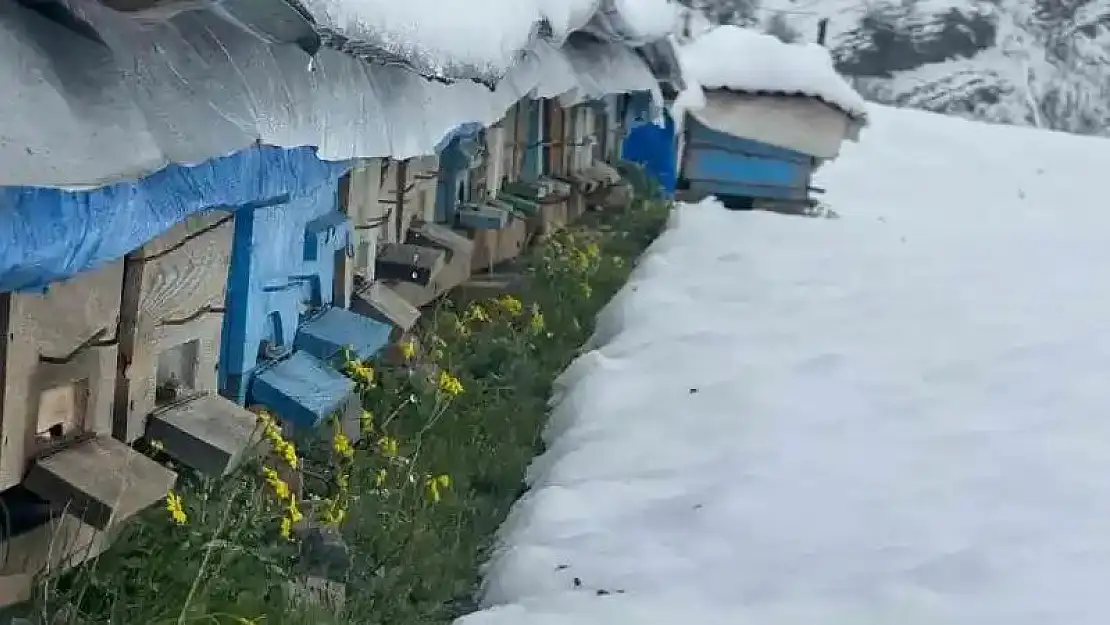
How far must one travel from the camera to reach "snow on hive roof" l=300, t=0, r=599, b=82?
2.35 metres

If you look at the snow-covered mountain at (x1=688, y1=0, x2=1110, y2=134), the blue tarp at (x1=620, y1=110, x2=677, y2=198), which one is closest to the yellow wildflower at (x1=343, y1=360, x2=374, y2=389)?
the blue tarp at (x1=620, y1=110, x2=677, y2=198)

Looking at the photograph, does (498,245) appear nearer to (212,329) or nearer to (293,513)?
(212,329)

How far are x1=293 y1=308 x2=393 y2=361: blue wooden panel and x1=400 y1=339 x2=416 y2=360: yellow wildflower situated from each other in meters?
0.08

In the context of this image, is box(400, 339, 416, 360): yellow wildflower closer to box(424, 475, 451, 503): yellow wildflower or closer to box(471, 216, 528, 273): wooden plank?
box(424, 475, 451, 503): yellow wildflower

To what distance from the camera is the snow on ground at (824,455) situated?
4012 mm

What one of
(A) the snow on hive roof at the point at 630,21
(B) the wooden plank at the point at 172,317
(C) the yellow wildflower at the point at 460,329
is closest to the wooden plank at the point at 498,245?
(C) the yellow wildflower at the point at 460,329

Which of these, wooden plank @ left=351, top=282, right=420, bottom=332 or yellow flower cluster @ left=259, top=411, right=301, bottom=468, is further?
wooden plank @ left=351, top=282, right=420, bottom=332

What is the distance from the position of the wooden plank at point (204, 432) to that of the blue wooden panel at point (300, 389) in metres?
0.51

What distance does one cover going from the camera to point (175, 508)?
287 cm

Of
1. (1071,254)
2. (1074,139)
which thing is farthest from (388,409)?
(1074,139)

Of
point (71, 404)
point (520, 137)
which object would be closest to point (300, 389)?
point (71, 404)

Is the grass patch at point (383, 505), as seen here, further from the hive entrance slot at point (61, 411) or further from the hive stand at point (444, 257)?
the hive entrance slot at point (61, 411)

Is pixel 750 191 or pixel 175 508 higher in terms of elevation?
pixel 750 191

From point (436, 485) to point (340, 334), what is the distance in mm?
584
